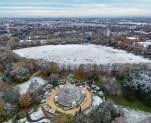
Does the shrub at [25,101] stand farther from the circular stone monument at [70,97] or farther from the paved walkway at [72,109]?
the circular stone monument at [70,97]

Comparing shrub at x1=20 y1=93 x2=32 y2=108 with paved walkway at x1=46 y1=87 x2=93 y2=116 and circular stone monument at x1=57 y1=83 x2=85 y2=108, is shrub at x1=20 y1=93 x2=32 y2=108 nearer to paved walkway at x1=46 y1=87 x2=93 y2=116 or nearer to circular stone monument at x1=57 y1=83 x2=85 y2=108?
paved walkway at x1=46 y1=87 x2=93 y2=116

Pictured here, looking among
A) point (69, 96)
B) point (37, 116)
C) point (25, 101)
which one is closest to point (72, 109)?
point (69, 96)

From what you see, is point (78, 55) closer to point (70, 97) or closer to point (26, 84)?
point (26, 84)

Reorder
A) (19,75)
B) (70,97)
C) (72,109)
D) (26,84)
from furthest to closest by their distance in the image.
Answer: (19,75) → (26,84) → (70,97) → (72,109)

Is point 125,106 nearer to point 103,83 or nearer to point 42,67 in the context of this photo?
point 103,83

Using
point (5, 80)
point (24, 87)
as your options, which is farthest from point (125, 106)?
point (5, 80)

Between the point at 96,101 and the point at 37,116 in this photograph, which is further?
the point at 96,101

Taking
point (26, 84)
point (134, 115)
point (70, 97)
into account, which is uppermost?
point (70, 97)
